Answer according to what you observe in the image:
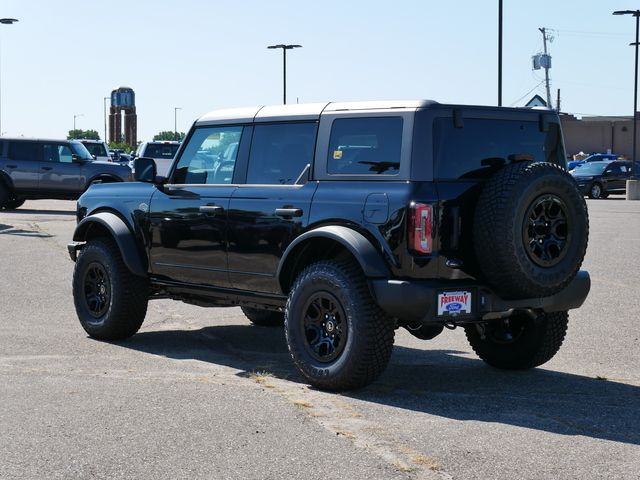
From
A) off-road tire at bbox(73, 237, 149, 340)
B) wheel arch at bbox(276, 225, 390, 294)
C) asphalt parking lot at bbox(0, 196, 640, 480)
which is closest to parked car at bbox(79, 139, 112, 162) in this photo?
asphalt parking lot at bbox(0, 196, 640, 480)

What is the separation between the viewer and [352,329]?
715 centimetres

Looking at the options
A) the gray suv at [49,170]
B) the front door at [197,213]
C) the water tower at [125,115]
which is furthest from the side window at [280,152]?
the water tower at [125,115]

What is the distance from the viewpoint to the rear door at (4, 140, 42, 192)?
97.2ft

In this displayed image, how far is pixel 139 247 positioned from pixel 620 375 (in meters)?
3.89

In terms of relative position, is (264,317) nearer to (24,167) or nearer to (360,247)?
(360,247)

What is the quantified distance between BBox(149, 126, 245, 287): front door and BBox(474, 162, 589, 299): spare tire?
2175 millimetres

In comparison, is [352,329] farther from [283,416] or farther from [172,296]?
[172,296]

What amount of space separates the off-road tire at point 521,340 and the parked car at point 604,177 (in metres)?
36.5

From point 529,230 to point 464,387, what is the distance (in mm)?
1222

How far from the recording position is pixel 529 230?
7137mm

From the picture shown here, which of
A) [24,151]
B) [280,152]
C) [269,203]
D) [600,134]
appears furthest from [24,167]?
[600,134]

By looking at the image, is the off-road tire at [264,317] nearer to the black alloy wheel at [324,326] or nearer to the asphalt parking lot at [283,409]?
the asphalt parking lot at [283,409]

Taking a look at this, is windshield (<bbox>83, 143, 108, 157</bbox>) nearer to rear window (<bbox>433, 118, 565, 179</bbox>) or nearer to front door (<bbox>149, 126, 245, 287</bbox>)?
front door (<bbox>149, 126, 245, 287</bbox>)

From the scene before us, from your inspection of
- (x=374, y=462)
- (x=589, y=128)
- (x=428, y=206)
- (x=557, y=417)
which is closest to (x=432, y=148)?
(x=428, y=206)
